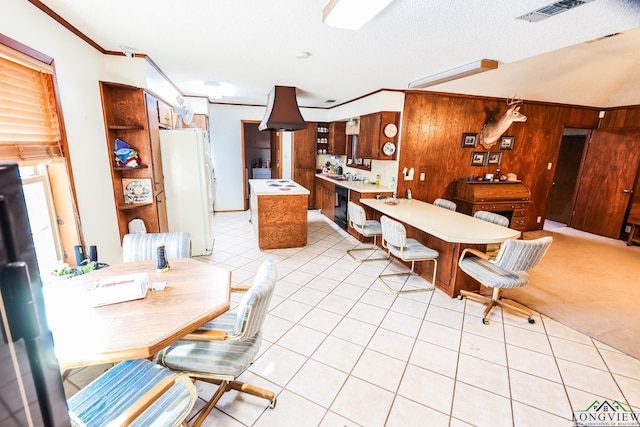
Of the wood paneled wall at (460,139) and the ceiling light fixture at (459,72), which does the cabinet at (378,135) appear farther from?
the ceiling light fixture at (459,72)

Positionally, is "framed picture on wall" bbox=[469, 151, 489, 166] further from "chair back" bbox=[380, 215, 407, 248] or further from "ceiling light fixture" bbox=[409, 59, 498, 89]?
"chair back" bbox=[380, 215, 407, 248]

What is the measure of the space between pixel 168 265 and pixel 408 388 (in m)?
1.82

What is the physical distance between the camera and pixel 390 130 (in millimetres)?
4270

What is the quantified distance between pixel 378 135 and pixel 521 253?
8.68 ft

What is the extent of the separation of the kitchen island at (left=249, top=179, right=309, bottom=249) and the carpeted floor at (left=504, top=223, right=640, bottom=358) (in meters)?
2.81

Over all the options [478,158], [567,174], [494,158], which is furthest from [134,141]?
[567,174]

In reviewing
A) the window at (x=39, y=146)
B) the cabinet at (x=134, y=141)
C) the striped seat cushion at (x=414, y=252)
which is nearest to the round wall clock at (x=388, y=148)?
the striped seat cushion at (x=414, y=252)

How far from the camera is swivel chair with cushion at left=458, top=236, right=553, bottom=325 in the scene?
2.29 meters

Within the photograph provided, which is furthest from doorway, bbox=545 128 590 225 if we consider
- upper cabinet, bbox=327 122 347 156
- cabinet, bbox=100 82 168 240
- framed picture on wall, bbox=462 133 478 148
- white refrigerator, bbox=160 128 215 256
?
cabinet, bbox=100 82 168 240

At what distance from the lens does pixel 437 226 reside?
2.91m

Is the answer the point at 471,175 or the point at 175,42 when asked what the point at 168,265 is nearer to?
the point at 175,42

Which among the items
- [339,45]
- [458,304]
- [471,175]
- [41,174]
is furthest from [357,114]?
[41,174]

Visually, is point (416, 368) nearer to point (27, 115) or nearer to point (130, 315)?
point (130, 315)

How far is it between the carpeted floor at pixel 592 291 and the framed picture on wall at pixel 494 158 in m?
1.68
